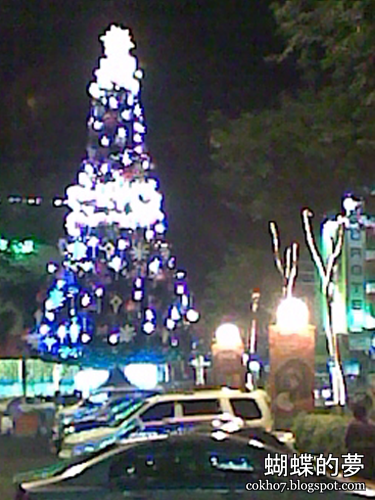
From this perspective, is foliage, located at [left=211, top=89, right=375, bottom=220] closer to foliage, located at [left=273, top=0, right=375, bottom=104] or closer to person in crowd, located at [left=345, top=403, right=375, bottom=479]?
foliage, located at [left=273, top=0, right=375, bottom=104]

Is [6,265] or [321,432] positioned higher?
[6,265]

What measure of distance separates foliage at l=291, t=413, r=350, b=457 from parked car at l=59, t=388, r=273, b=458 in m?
0.55

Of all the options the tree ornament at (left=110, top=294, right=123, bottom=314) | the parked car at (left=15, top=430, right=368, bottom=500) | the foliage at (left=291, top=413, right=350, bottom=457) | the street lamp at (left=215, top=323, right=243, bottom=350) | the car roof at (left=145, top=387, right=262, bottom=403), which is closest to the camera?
the parked car at (left=15, top=430, right=368, bottom=500)

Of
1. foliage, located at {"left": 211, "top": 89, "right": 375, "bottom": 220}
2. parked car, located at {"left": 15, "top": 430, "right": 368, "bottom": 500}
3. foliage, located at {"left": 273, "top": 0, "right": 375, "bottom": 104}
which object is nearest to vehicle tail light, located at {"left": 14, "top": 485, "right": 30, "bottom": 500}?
parked car, located at {"left": 15, "top": 430, "right": 368, "bottom": 500}

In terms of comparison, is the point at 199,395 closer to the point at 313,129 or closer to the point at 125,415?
the point at 125,415

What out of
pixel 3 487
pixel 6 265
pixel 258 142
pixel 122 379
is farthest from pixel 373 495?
pixel 122 379

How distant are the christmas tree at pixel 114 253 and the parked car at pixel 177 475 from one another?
3076 centimetres

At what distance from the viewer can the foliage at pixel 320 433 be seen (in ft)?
60.8

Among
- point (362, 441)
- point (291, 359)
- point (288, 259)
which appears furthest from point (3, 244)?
point (362, 441)

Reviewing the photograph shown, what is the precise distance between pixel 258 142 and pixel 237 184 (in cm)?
219

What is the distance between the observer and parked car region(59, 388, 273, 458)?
2039 centimetres

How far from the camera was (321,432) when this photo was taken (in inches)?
767

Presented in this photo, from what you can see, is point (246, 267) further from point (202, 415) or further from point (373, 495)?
point (373, 495)

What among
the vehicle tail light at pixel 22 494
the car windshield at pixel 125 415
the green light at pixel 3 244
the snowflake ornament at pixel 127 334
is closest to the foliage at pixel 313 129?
the car windshield at pixel 125 415
